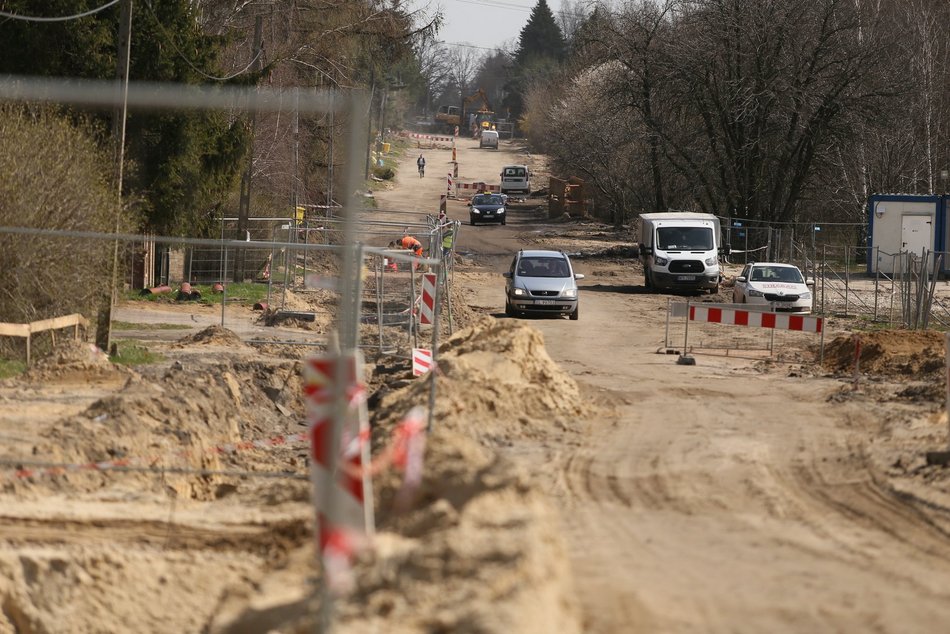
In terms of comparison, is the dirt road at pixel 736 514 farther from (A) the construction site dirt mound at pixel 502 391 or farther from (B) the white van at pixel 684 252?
(B) the white van at pixel 684 252

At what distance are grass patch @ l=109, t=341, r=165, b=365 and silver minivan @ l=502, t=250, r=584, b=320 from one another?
10.8 metres

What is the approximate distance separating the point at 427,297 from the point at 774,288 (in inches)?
509

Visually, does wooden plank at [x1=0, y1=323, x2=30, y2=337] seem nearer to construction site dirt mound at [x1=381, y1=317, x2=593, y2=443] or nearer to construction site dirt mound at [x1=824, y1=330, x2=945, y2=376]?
construction site dirt mound at [x1=381, y1=317, x2=593, y2=443]

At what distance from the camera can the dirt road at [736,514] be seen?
679 cm

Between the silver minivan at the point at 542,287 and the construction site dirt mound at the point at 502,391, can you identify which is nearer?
the construction site dirt mound at the point at 502,391

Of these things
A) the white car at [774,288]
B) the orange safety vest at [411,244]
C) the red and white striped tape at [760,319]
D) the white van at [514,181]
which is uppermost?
the white van at [514,181]

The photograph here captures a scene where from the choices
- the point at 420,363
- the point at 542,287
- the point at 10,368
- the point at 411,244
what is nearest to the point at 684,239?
the point at 411,244

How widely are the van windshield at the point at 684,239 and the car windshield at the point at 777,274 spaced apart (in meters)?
4.87

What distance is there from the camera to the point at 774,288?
97.3 feet

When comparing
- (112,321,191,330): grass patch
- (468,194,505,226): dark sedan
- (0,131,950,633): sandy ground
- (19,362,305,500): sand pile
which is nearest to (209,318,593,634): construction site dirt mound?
(0,131,950,633): sandy ground

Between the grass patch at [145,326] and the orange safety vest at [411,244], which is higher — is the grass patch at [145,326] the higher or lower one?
the lower one

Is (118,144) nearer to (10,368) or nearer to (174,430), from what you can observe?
(10,368)

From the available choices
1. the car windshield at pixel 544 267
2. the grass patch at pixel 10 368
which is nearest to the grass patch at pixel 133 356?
the grass patch at pixel 10 368

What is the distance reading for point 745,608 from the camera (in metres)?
6.76
